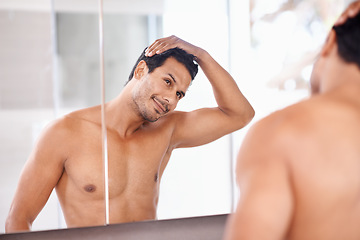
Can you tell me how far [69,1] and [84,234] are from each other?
37.6 inches

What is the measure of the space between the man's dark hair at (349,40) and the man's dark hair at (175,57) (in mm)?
913

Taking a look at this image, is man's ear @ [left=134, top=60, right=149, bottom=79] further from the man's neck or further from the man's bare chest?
the man's bare chest

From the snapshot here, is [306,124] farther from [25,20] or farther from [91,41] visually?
[25,20]

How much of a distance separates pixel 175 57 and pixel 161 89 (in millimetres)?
147

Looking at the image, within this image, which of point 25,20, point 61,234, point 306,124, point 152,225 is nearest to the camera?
point 306,124

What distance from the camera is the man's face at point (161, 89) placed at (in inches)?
66.7

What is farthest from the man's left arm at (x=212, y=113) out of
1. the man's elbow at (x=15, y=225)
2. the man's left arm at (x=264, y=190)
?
the man's left arm at (x=264, y=190)


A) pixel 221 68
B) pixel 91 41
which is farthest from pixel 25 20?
pixel 221 68

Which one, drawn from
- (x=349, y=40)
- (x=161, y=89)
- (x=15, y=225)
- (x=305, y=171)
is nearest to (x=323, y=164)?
(x=305, y=171)

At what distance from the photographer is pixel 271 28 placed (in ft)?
6.42

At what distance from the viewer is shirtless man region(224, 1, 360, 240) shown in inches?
29.4

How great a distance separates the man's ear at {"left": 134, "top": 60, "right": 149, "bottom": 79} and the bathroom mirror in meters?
0.03

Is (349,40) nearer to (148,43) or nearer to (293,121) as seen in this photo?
(293,121)

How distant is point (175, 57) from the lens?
174cm
